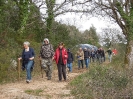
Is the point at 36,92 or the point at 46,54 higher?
the point at 46,54

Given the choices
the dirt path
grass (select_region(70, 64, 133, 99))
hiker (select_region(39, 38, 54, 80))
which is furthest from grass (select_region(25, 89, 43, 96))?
hiker (select_region(39, 38, 54, 80))

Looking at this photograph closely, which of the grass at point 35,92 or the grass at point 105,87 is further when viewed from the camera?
the grass at point 35,92

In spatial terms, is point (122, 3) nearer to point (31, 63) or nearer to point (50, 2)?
point (50, 2)

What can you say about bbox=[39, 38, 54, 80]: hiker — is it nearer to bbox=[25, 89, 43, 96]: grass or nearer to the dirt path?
the dirt path

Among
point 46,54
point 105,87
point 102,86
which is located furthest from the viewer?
point 46,54

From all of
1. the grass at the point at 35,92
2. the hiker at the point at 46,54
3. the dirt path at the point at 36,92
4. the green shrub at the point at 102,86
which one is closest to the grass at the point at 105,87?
the green shrub at the point at 102,86

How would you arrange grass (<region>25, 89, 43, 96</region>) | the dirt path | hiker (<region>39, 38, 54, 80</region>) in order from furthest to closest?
hiker (<region>39, 38, 54, 80</region>), grass (<region>25, 89, 43, 96</region>), the dirt path

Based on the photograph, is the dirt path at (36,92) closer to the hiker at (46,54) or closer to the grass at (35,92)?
the grass at (35,92)

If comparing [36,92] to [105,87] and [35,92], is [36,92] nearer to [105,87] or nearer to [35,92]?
[35,92]

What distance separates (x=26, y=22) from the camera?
21.9 meters

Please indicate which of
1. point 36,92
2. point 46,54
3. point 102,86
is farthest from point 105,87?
point 46,54

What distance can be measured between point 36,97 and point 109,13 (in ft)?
46.9

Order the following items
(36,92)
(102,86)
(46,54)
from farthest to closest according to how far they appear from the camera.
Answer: (46,54)
(102,86)
(36,92)

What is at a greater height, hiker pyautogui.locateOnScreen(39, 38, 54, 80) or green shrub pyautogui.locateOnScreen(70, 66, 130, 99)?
hiker pyautogui.locateOnScreen(39, 38, 54, 80)
